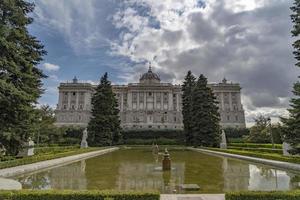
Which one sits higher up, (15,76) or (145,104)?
(145,104)

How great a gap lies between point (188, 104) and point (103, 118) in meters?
13.9

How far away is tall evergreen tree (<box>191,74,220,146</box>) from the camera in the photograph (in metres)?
33.2

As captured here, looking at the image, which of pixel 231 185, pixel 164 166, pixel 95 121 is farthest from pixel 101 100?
pixel 231 185

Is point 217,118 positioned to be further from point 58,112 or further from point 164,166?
point 58,112

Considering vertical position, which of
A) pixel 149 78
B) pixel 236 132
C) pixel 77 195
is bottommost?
pixel 77 195

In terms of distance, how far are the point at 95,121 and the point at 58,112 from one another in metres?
52.1

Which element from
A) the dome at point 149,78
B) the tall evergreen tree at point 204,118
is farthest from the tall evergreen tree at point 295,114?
the dome at point 149,78

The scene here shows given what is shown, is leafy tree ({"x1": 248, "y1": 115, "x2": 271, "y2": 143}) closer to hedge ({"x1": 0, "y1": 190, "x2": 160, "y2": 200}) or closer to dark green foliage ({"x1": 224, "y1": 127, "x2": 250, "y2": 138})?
dark green foliage ({"x1": 224, "y1": 127, "x2": 250, "y2": 138})

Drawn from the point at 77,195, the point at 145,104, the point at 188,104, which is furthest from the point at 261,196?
the point at 145,104

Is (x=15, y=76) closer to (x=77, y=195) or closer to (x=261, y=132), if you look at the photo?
(x=77, y=195)

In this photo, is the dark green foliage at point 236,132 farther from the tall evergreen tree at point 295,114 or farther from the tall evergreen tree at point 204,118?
the tall evergreen tree at point 295,114

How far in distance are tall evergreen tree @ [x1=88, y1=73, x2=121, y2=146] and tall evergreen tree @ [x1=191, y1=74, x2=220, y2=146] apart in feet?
40.3

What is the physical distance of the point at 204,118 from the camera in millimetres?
33875

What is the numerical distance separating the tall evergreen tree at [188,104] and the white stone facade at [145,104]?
128 feet
